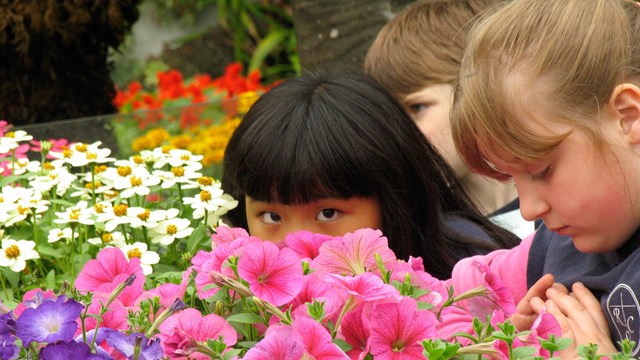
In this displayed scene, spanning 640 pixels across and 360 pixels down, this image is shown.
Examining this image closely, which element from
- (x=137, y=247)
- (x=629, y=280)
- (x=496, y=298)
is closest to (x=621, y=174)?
(x=629, y=280)

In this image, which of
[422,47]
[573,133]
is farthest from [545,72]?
[422,47]

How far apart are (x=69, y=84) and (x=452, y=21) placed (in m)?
1.62

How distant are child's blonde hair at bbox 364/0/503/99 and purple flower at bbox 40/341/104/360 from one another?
6.96ft

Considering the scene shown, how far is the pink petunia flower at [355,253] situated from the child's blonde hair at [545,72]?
1.10 ft

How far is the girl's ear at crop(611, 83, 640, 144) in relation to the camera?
5.65 ft

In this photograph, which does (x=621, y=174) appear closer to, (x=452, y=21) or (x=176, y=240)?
(x=176, y=240)

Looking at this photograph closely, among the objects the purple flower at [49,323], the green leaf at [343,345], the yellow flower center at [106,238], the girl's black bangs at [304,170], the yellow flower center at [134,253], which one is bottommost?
the yellow flower center at [106,238]

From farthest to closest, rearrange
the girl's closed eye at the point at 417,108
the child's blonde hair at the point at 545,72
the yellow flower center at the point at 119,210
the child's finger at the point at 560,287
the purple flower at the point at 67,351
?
the girl's closed eye at the point at 417,108 → the yellow flower center at the point at 119,210 → the child's finger at the point at 560,287 → the child's blonde hair at the point at 545,72 → the purple flower at the point at 67,351

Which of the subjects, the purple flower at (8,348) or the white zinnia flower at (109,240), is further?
the white zinnia flower at (109,240)

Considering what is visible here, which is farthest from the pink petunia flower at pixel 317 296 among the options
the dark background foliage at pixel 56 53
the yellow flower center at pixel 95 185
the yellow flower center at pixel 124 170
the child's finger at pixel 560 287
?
the dark background foliage at pixel 56 53

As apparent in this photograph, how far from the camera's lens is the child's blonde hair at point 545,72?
1745 millimetres

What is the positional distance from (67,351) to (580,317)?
0.88 metres

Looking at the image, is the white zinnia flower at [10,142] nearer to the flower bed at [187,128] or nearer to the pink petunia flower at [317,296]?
the flower bed at [187,128]

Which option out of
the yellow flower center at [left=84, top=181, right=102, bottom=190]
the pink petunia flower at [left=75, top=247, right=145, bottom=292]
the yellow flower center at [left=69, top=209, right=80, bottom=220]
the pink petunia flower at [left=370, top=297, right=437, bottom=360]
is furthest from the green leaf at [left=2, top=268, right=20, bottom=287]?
the pink petunia flower at [left=370, top=297, right=437, bottom=360]
